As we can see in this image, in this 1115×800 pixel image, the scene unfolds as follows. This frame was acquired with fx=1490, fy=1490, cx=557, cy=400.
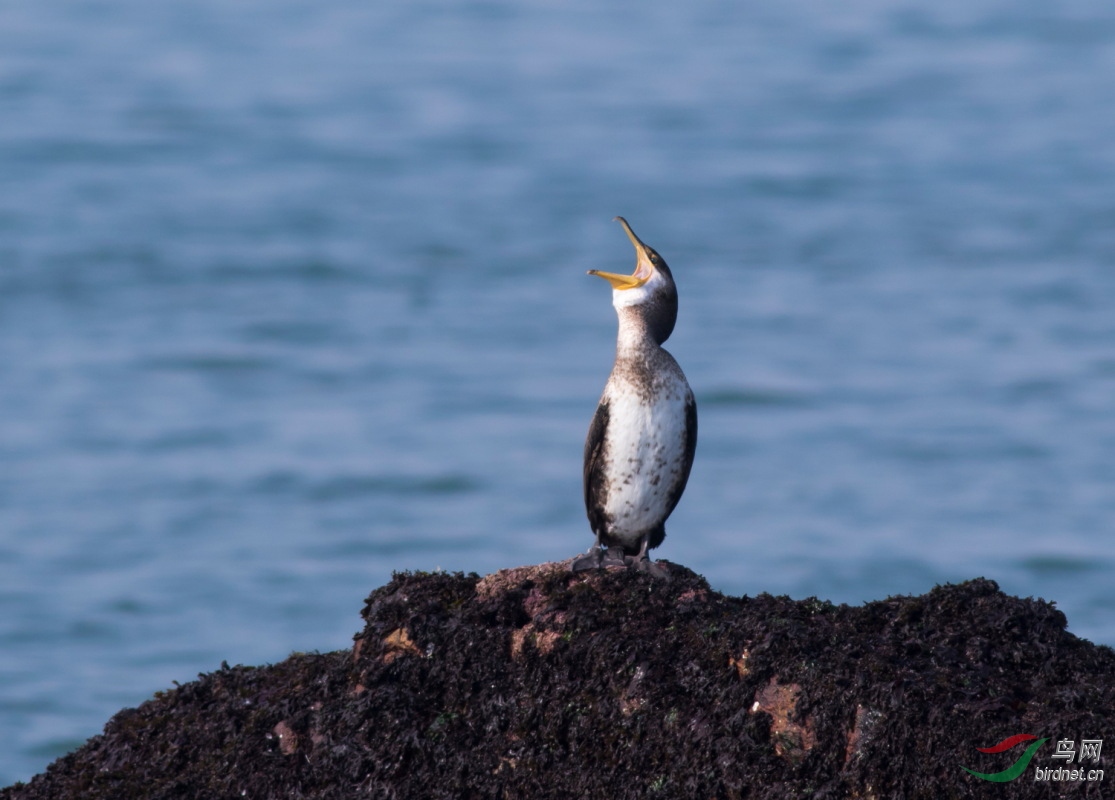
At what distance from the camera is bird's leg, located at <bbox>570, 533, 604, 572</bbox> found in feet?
24.0

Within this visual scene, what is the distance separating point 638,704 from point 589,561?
1.10 m

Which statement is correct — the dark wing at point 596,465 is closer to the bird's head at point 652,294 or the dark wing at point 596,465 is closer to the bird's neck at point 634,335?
the bird's neck at point 634,335

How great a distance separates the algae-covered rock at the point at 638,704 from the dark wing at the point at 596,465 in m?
0.86

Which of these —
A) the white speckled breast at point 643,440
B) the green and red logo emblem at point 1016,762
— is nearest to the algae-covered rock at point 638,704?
the green and red logo emblem at point 1016,762

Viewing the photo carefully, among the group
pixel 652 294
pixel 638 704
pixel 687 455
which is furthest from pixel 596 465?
pixel 638 704

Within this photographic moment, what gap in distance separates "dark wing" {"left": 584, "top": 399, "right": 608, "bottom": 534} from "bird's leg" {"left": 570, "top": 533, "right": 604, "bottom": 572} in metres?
0.71

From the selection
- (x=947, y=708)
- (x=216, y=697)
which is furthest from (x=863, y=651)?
(x=216, y=697)

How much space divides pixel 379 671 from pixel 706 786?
5.47 feet

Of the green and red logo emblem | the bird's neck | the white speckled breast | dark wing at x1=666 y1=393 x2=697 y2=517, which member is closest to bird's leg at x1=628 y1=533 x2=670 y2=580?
the white speckled breast

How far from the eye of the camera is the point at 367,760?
6676 millimetres

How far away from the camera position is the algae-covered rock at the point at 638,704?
20.0ft

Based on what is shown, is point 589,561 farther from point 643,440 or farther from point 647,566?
point 643,440

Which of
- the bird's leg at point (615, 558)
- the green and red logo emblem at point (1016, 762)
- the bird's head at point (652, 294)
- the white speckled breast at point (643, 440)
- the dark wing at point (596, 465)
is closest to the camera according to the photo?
the green and red logo emblem at point (1016, 762)

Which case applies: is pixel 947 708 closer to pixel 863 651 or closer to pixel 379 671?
pixel 863 651
